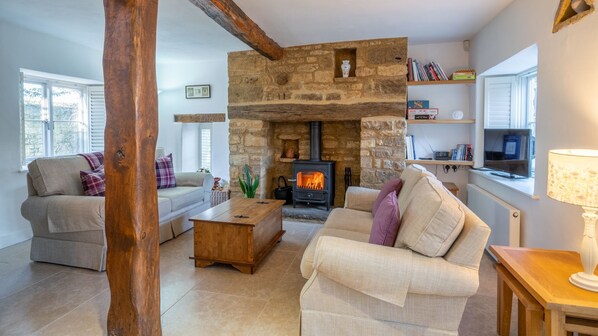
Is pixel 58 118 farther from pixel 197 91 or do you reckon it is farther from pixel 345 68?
A: pixel 345 68

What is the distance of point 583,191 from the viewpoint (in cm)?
138

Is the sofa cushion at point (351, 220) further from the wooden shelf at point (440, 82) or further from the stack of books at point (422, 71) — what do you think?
the stack of books at point (422, 71)

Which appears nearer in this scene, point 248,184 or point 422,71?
point 422,71

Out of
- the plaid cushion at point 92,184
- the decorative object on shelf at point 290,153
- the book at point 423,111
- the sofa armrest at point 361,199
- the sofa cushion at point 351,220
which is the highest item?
the book at point 423,111

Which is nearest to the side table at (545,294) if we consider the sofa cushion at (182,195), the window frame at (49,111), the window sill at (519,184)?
the window sill at (519,184)

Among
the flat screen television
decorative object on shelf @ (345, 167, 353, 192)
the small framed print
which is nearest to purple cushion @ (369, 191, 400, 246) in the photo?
the flat screen television

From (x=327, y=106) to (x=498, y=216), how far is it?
237 cm

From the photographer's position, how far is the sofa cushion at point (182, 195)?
3670 millimetres

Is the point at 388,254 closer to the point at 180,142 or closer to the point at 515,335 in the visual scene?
the point at 515,335

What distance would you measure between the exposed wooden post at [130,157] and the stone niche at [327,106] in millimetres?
2835

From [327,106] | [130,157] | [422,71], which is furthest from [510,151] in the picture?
[130,157]

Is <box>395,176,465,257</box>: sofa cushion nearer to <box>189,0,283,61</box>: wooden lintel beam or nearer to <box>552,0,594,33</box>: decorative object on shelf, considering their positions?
<box>552,0,594,33</box>: decorative object on shelf

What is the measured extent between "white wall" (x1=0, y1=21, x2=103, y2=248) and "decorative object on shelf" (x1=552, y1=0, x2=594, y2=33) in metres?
5.04

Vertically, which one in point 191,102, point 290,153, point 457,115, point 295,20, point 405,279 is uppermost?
point 295,20
